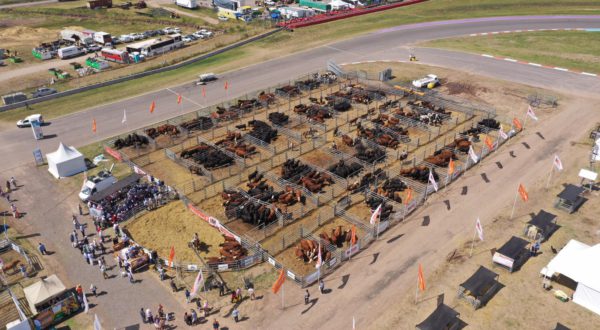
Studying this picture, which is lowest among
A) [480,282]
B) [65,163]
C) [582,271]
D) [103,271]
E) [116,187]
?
[103,271]

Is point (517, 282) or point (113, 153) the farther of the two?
point (113, 153)

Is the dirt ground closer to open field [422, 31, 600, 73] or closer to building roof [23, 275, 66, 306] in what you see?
building roof [23, 275, 66, 306]

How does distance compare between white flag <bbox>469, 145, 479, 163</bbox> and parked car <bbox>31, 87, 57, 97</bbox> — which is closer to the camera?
white flag <bbox>469, 145, 479, 163</bbox>

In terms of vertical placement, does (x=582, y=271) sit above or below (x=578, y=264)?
below

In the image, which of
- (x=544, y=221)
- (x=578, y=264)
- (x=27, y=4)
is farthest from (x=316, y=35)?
(x=27, y=4)

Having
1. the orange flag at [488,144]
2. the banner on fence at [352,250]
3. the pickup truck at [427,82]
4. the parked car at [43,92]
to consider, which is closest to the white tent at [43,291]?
the banner on fence at [352,250]

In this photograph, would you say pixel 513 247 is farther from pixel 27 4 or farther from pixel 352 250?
pixel 27 4

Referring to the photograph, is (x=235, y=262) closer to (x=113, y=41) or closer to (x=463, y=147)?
(x=463, y=147)

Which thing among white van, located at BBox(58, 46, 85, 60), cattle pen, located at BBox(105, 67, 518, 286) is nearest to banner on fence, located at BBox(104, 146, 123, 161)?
cattle pen, located at BBox(105, 67, 518, 286)
